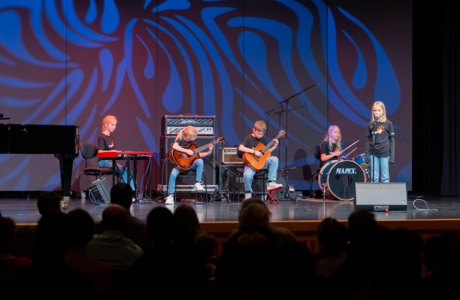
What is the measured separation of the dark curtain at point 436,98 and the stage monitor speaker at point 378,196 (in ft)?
14.7

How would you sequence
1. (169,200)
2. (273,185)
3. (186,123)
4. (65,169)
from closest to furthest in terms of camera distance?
(65,169)
(169,200)
(273,185)
(186,123)

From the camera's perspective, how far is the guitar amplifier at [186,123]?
9.52m

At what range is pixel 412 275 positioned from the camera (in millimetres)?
1988

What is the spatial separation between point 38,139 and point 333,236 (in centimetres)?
513

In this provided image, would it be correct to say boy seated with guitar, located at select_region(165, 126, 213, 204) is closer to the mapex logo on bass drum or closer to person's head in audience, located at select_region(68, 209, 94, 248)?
the mapex logo on bass drum

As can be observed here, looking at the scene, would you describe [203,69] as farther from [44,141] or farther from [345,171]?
[44,141]

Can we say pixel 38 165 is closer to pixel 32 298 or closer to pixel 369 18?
pixel 369 18

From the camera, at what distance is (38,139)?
6.77m

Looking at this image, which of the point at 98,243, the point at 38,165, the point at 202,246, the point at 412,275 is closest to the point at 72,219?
the point at 98,243

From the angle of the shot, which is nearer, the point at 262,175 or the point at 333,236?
the point at 333,236

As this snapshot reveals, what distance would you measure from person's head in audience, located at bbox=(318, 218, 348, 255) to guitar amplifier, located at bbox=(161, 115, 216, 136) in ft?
22.6

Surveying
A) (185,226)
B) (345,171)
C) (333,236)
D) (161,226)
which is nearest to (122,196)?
(185,226)

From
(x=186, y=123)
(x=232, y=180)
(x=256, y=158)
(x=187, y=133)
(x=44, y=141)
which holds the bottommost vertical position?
(x=232, y=180)

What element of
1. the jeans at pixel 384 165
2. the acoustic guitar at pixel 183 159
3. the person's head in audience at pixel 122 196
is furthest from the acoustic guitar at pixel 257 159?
the person's head in audience at pixel 122 196
